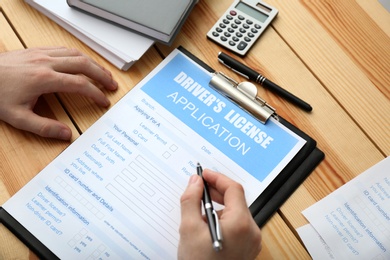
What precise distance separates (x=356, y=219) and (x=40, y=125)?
543mm

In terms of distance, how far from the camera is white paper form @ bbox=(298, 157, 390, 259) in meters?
0.72

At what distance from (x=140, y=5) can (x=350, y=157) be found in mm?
469

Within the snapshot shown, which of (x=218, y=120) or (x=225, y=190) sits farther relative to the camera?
(x=218, y=120)

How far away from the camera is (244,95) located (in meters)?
0.81

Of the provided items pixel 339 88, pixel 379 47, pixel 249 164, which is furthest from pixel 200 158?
pixel 379 47

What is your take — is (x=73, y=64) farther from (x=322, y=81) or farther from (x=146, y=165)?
(x=322, y=81)

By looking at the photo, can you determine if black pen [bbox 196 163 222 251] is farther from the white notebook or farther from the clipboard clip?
the white notebook

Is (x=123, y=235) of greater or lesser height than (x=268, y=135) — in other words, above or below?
below

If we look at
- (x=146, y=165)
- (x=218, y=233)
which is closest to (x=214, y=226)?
(x=218, y=233)

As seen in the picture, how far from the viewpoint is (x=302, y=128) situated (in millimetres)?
804

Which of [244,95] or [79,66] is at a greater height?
[244,95]

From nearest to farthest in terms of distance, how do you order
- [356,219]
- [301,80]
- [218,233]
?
[218,233], [356,219], [301,80]

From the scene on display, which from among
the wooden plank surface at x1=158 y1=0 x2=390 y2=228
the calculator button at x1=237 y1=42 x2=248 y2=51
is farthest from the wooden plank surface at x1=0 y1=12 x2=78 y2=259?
the calculator button at x1=237 y1=42 x2=248 y2=51

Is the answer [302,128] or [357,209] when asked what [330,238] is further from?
[302,128]
